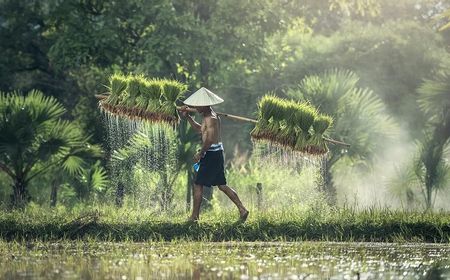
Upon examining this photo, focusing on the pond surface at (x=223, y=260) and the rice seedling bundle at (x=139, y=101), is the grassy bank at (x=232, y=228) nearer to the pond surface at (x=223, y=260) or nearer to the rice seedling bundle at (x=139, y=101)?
the pond surface at (x=223, y=260)

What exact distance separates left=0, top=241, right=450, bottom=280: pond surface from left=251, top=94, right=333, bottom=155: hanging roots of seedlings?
2.42 meters

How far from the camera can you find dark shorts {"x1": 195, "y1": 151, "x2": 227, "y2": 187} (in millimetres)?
17875

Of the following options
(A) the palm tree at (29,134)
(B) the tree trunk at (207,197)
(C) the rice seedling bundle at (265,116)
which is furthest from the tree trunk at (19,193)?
(C) the rice seedling bundle at (265,116)

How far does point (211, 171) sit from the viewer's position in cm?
1791

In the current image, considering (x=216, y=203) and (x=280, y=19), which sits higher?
(x=280, y=19)

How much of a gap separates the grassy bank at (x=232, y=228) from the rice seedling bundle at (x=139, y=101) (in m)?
1.46

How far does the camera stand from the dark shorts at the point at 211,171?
58.6ft

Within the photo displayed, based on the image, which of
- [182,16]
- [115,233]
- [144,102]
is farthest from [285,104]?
[182,16]

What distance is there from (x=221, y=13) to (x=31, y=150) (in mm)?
6098

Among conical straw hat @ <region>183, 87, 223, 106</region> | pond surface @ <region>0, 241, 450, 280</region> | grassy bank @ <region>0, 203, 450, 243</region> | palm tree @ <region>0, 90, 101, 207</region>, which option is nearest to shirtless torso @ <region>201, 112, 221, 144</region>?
conical straw hat @ <region>183, 87, 223, 106</region>

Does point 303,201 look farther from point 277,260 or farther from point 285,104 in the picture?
point 277,260

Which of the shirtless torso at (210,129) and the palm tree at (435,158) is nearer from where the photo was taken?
the shirtless torso at (210,129)

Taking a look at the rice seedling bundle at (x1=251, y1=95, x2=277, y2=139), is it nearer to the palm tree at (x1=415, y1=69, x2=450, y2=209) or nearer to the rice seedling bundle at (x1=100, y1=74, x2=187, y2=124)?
the rice seedling bundle at (x1=100, y1=74, x2=187, y2=124)

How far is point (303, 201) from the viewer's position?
20578 mm
